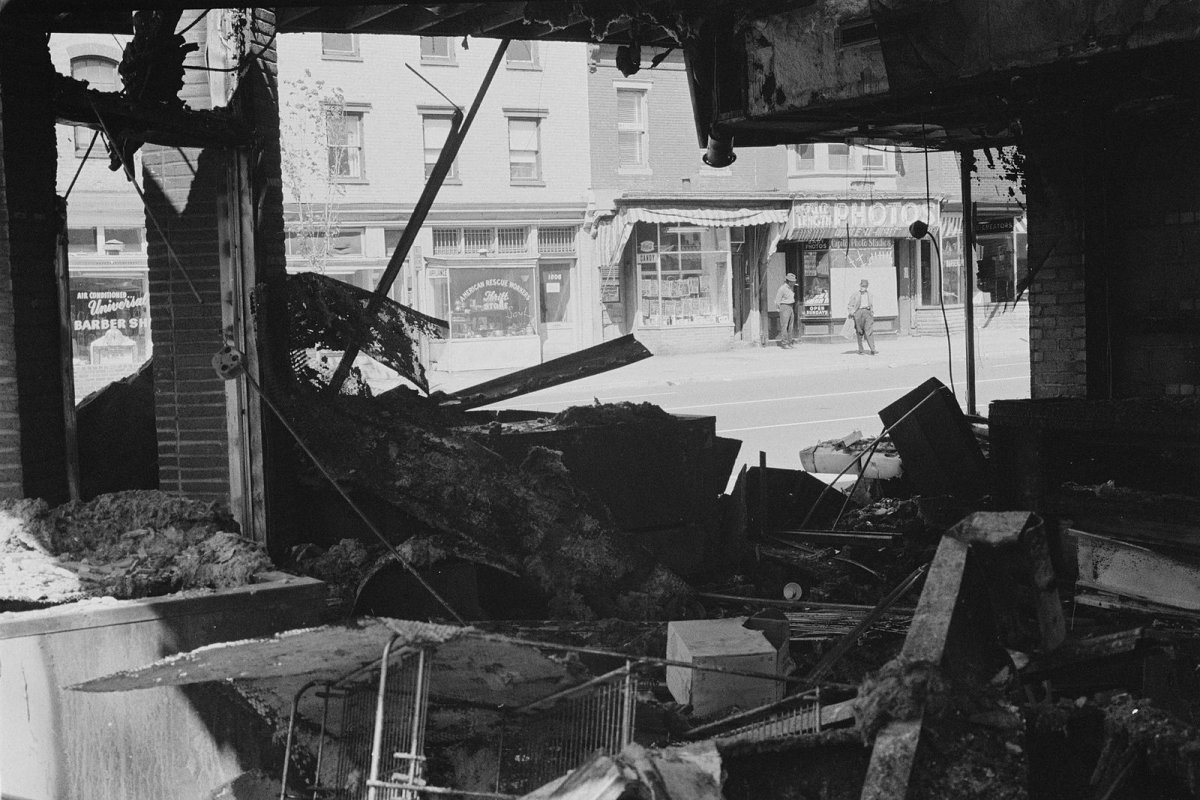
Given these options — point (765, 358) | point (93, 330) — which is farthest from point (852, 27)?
point (765, 358)

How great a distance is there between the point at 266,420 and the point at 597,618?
2347mm

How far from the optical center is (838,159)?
33.6 m

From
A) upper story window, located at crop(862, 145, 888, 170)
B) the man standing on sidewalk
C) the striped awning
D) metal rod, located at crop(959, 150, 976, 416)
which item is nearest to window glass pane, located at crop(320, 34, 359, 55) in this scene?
the striped awning

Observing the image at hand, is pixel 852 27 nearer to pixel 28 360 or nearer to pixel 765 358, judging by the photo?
pixel 28 360

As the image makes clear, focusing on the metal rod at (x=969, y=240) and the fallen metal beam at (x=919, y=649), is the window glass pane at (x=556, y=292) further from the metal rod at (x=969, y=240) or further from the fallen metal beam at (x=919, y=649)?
the fallen metal beam at (x=919, y=649)

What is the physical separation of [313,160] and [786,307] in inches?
524

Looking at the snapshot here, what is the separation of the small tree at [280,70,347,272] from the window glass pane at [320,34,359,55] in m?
0.91

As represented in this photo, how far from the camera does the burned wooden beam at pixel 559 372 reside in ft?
28.7

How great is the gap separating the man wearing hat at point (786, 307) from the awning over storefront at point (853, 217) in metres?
1.42

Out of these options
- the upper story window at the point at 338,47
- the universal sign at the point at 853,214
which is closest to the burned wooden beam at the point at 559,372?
the upper story window at the point at 338,47

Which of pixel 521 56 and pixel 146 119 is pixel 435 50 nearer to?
pixel 521 56

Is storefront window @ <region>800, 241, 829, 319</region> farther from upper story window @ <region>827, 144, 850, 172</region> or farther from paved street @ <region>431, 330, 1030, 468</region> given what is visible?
upper story window @ <region>827, 144, 850, 172</region>

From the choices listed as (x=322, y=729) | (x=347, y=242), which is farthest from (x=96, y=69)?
(x=322, y=729)

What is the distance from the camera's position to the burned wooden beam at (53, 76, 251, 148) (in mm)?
6230
